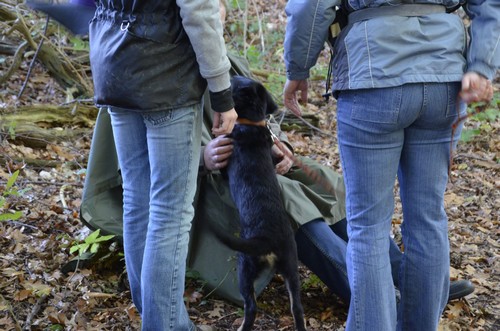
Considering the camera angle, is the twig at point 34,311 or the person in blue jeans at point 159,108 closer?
the person in blue jeans at point 159,108

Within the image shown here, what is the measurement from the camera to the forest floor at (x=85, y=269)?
3650mm

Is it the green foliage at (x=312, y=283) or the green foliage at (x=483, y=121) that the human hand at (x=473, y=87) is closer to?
the green foliage at (x=312, y=283)

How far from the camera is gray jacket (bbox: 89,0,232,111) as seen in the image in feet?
8.61

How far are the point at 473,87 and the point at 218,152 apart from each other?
5.56 feet

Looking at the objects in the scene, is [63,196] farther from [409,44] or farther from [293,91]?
[409,44]

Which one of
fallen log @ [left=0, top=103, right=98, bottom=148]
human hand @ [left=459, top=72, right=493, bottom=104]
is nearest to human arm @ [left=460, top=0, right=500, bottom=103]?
human hand @ [left=459, top=72, right=493, bottom=104]

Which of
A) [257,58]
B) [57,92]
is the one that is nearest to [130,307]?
[57,92]

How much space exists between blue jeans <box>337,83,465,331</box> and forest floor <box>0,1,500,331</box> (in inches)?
38.6

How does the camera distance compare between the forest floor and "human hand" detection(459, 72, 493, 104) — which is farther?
the forest floor

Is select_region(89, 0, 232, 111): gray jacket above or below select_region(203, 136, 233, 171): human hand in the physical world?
above

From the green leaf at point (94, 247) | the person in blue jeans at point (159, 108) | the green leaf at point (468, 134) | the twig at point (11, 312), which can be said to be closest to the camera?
the person in blue jeans at point (159, 108)

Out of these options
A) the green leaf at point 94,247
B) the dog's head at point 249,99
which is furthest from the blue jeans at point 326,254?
the green leaf at point 94,247

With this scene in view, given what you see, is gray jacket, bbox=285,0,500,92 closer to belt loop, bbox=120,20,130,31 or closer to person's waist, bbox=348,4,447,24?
person's waist, bbox=348,4,447,24

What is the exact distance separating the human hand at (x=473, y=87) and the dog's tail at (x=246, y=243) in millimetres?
1311
